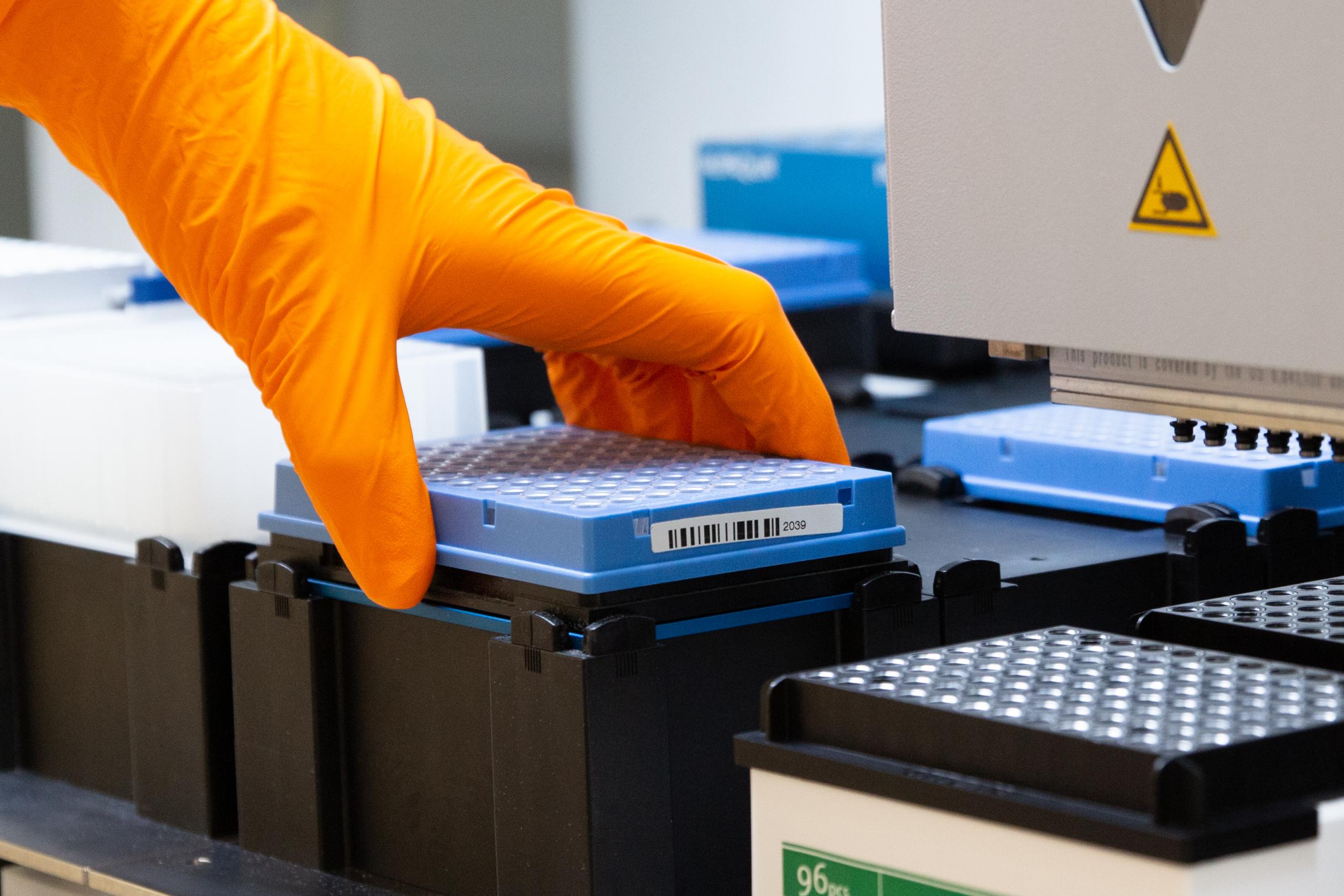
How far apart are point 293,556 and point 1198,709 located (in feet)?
2.23

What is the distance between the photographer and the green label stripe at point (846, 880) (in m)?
0.96

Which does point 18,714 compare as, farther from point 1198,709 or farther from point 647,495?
point 1198,709

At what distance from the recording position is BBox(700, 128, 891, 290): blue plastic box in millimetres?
3045

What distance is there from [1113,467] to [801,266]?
94 centimetres

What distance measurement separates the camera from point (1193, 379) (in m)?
0.98

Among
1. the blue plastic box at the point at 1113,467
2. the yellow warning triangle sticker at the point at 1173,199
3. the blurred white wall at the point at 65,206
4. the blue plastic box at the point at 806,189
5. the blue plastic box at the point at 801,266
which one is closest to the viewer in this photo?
the yellow warning triangle sticker at the point at 1173,199

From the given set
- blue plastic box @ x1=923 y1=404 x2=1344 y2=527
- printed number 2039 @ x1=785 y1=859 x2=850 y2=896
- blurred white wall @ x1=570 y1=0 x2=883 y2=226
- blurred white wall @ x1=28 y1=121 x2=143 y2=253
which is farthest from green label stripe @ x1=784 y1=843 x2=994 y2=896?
blurred white wall @ x1=28 y1=121 x2=143 y2=253

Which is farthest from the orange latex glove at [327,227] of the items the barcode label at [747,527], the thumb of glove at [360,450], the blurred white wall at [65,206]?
the blurred white wall at [65,206]

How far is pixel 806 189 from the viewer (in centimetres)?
316

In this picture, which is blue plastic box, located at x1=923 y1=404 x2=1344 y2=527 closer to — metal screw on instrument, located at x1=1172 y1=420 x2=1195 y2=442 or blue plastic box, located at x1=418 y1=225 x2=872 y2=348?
metal screw on instrument, located at x1=1172 y1=420 x2=1195 y2=442

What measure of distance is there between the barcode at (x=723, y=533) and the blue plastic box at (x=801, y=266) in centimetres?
108

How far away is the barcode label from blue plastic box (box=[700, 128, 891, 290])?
5.66 feet

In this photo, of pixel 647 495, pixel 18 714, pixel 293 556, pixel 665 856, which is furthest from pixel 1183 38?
pixel 18 714

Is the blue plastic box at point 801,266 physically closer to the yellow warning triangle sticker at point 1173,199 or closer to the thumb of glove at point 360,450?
the thumb of glove at point 360,450
